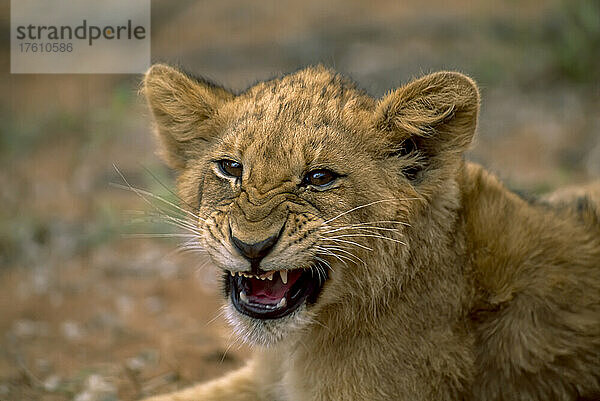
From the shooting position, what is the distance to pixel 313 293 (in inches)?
165

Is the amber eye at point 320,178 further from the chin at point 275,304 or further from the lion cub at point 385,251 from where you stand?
the chin at point 275,304

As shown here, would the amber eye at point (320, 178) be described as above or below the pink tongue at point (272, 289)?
above

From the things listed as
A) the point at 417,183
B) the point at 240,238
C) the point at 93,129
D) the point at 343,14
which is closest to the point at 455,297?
the point at 417,183

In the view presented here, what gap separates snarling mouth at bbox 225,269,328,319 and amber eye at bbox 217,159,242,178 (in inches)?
20.7

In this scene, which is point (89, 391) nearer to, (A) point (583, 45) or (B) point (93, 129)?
(B) point (93, 129)

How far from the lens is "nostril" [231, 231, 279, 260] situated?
12.4 feet

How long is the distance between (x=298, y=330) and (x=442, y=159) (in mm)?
1182

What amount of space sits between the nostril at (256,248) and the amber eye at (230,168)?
0.52 meters

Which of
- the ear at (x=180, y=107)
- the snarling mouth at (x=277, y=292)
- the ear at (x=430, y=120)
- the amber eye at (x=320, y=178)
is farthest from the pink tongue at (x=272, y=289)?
the ear at (x=180, y=107)

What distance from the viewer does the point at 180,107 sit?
474 centimetres

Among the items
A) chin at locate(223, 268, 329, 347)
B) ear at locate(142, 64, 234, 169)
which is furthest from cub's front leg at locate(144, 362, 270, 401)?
ear at locate(142, 64, 234, 169)

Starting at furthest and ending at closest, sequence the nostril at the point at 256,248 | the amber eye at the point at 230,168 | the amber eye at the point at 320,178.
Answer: the amber eye at the point at 230,168 → the amber eye at the point at 320,178 → the nostril at the point at 256,248

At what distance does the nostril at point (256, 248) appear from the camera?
3.79m

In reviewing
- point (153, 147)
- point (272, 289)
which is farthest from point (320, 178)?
point (153, 147)
